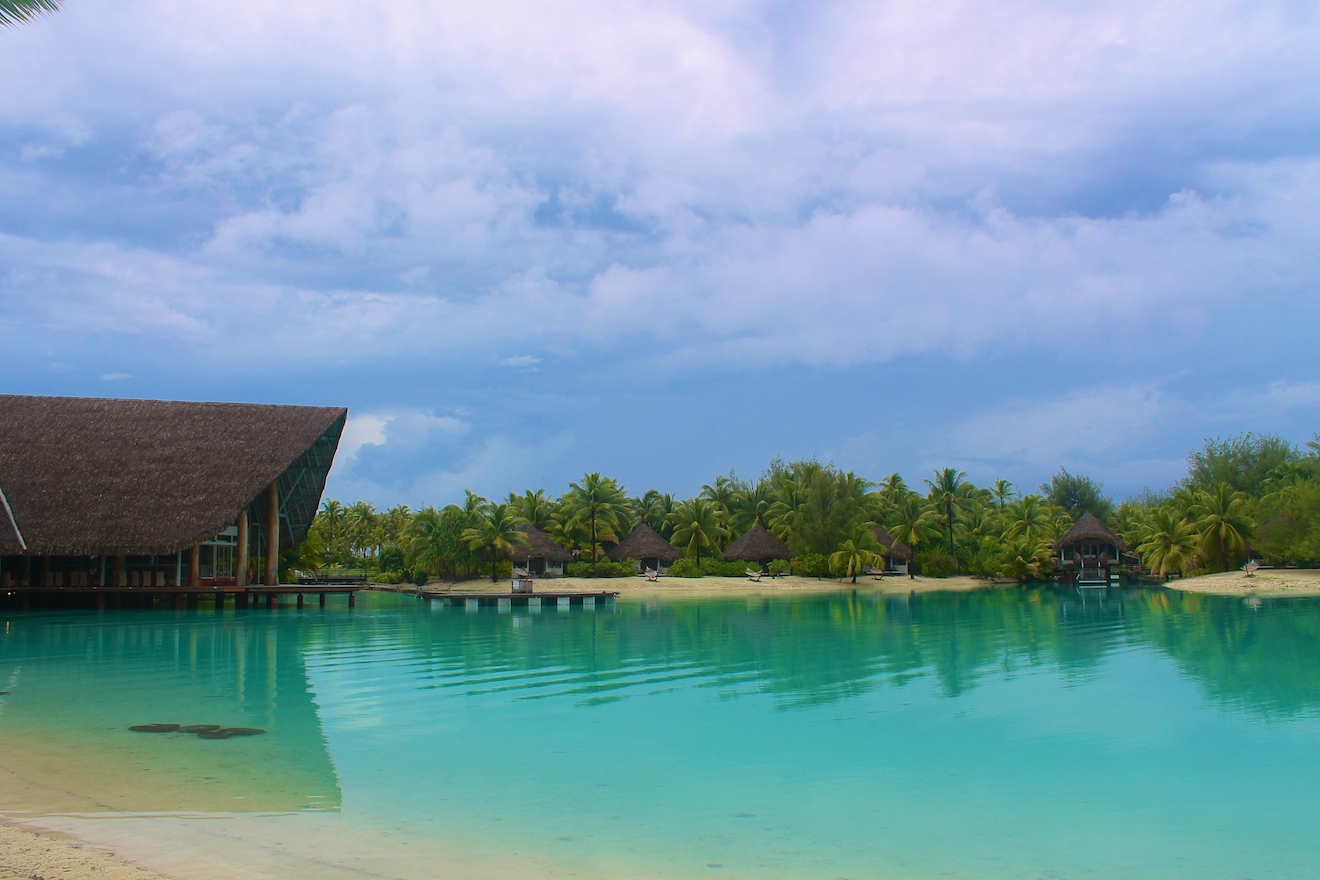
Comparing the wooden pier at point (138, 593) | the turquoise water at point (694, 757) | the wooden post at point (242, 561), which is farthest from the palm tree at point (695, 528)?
the turquoise water at point (694, 757)

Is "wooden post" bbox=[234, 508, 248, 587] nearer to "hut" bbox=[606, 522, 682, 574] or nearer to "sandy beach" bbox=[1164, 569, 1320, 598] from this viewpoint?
"hut" bbox=[606, 522, 682, 574]

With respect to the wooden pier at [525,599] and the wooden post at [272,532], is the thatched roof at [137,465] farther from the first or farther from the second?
the wooden pier at [525,599]

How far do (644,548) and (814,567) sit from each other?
368 inches

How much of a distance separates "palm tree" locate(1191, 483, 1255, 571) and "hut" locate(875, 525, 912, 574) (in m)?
15.0

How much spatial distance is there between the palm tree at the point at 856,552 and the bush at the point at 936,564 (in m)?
5.08

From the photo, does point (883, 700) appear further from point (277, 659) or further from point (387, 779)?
point (277, 659)

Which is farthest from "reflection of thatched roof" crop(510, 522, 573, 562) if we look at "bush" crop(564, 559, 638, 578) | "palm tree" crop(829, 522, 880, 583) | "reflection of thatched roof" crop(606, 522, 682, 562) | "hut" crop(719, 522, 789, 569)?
"palm tree" crop(829, 522, 880, 583)

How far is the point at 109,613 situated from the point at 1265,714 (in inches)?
1182

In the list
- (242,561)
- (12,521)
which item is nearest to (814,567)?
(242,561)

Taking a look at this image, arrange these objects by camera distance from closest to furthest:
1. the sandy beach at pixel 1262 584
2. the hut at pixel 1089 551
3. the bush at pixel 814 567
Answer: the sandy beach at pixel 1262 584 → the bush at pixel 814 567 → the hut at pixel 1089 551

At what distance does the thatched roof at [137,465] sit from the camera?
2675 centimetres

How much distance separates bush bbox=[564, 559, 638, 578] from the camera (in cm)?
4991

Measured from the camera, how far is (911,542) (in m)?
54.1

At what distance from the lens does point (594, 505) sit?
5206 cm
